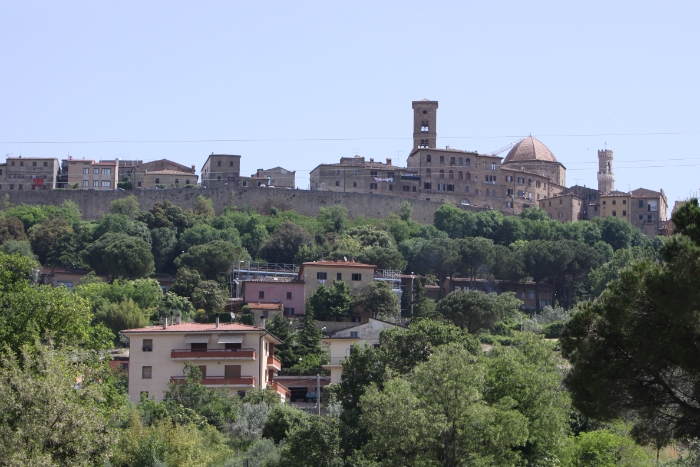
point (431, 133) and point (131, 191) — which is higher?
point (431, 133)

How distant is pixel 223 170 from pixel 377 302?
149 feet

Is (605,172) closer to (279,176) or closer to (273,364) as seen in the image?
(279,176)

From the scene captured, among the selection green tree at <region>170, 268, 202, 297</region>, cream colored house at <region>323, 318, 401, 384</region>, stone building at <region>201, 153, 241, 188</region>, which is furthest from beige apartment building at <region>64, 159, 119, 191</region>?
cream colored house at <region>323, 318, 401, 384</region>

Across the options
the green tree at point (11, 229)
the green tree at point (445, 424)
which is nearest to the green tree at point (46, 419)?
the green tree at point (445, 424)

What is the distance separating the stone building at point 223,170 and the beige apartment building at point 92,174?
29.6ft

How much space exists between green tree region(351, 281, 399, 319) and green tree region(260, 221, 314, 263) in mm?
16295

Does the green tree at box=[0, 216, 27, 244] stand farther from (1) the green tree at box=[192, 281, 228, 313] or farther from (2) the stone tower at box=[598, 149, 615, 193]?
(2) the stone tower at box=[598, 149, 615, 193]

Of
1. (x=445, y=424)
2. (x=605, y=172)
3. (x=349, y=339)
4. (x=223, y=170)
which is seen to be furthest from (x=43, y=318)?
(x=605, y=172)

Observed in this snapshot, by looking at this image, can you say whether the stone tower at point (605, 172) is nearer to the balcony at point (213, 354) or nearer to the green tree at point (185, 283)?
the green tree at point (185, 283)

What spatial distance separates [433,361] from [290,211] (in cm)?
6744

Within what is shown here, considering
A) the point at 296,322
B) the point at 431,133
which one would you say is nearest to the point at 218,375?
the point at 296,322

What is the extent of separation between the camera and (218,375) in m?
52.7

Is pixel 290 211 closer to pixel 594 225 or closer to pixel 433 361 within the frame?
pixel 594 225

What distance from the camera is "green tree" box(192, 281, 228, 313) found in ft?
234
